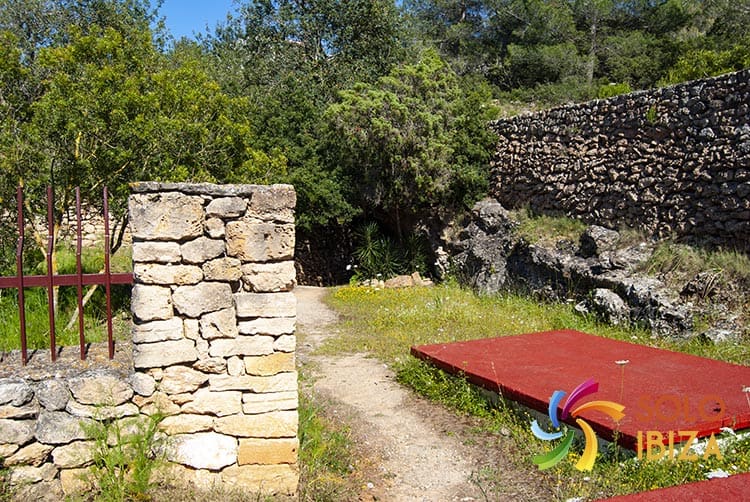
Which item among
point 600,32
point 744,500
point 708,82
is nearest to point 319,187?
point 708,82

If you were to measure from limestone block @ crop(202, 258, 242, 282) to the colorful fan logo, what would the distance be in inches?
92.6

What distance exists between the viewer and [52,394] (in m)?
3.09

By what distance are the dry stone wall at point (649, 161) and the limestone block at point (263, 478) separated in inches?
280

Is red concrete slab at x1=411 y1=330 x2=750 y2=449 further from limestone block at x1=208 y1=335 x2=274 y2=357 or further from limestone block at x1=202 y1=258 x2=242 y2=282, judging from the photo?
limestone block at x1=202 y1=258 x2=242 y2=282

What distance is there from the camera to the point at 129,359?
347 centimetres

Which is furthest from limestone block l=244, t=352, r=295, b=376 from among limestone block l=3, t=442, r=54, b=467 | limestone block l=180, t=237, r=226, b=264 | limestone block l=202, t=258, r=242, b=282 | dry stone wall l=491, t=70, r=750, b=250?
dry stone wall l=491, t=70, r=750, b=250

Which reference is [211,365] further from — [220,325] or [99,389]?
[99,389]

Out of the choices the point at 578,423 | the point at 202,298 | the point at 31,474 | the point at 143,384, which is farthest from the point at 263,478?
the point at 578,423

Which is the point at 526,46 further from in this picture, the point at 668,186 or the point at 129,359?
the point at 129,359

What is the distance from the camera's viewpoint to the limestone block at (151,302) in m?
3.11

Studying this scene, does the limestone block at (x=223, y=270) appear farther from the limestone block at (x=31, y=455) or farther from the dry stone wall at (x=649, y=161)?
the dry stone wall at (x=649, y=161)

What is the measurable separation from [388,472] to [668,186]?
272 inches

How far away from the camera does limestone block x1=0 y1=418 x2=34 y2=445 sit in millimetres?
3006

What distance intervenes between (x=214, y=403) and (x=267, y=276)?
75 cm
